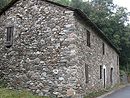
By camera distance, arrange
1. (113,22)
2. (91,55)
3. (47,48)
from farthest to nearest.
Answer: (113,22) < (91,55) < (47,48)

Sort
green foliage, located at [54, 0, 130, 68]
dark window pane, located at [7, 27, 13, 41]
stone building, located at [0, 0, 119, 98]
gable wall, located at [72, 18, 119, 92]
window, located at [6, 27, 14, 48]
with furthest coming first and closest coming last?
green foliage, located at [54, 0, 130, 68] < dark window pane, located at [7, 27, 13, 41] < window, located at [6, 27, 14, 48] < gable wall, located at [72, 18, 119, 92] < stone building, located at [0, 0, 119, 98]

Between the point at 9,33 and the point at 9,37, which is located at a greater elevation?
the point at 9,33

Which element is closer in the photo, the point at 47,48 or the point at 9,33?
the point at 47,48

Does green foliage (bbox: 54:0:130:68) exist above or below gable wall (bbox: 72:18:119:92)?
above

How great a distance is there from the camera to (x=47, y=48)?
1639cm

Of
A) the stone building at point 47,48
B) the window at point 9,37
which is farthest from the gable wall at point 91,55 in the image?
the window at point 9,37

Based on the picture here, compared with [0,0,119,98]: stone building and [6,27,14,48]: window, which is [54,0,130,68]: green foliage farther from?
[6,27,14,48]: window

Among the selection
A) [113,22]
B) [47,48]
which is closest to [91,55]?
[47,48]

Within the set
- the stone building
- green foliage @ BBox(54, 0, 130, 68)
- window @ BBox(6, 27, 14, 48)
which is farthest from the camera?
green foliage @ BBox(54, 0, 130, 68)

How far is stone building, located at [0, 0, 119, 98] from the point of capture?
51.4 ft

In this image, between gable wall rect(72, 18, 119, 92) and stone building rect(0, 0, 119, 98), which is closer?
stone building rect(0, 0, 119, 98)

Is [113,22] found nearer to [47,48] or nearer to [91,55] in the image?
[91,55]

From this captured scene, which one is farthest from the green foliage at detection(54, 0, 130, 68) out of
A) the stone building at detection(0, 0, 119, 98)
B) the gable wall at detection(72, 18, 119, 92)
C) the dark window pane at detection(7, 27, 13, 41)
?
the dark window pane at detection(7, 27, 13, 41)

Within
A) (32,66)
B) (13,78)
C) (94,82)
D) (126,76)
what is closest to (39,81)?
(32,66)
